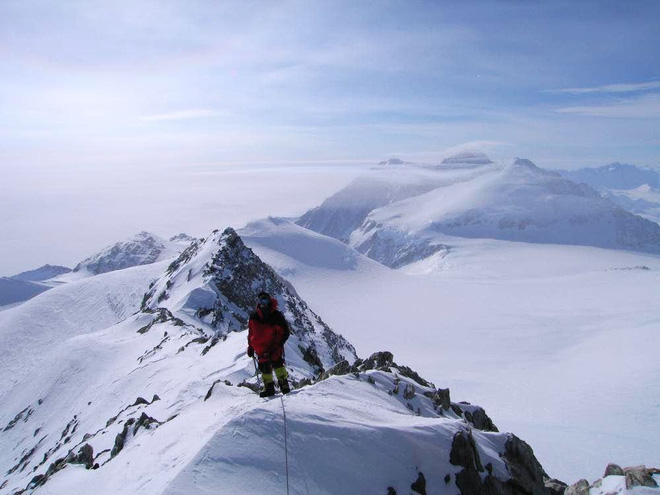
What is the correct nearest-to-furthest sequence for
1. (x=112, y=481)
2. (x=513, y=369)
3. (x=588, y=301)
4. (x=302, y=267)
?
(x=112, y=481) → (x=513, y=369) → (x=588, y=301) → (x=302, y=267)

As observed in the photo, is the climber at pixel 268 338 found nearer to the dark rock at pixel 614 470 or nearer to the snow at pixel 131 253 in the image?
the dark rock at pixel 614 470

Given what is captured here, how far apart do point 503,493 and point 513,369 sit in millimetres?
56586

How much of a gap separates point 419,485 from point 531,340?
76.7 m

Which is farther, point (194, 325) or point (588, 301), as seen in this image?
point (588, 301)

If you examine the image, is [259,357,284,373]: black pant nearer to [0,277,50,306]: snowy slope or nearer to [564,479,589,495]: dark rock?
[564,479,589,495]: dark rock

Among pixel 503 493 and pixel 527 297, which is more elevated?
pixel 503 493

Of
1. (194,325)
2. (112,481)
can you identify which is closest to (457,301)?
(194,325)

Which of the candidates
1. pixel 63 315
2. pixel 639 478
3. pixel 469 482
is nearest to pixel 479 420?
pixel 639 478

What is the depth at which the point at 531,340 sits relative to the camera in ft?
254

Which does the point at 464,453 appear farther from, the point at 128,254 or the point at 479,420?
the point at 128,254

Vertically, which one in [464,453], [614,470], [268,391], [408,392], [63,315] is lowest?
[63,315]

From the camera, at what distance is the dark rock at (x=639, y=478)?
10.8m

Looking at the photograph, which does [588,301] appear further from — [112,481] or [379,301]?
[112,481]

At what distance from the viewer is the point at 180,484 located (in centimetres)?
827
